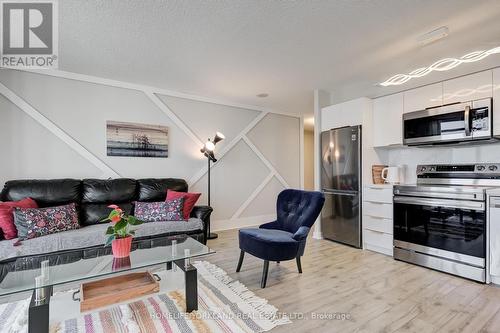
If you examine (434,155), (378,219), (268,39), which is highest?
(268,39)

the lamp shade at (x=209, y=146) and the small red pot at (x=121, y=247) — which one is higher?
the lamp shade at (x=209, y=146)

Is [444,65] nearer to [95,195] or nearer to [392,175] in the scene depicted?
[392,175]

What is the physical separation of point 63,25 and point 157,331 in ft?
8.52

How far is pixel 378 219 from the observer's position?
3.29 metres

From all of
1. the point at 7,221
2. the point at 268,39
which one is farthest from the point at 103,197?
the point at 268,39

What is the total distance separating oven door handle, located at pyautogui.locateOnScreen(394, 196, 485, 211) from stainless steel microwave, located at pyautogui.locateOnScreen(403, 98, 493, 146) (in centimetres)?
69

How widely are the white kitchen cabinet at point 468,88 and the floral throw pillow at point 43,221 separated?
4338 mm

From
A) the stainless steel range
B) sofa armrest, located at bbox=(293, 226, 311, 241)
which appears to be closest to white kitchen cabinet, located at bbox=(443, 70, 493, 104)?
the stainless steel range

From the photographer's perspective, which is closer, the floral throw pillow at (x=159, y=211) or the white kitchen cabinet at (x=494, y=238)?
the white kitchen cabinet at (x=494, y=238)

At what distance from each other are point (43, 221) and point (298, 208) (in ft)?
8.42

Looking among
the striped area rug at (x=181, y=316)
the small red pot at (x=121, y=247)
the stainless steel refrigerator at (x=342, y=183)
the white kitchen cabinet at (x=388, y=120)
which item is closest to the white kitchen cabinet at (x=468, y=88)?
the white kitchen cabinet at (x=388, y=120)

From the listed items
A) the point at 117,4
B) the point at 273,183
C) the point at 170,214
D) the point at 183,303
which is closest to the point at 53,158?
the point at 170,214

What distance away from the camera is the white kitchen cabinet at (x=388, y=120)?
3.30 metres
